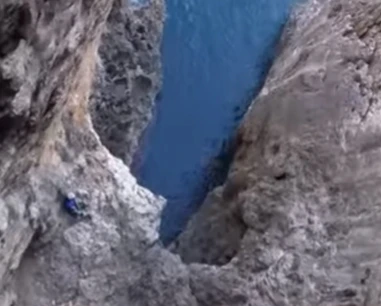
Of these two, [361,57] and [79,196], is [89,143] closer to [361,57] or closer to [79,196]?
[79,196]

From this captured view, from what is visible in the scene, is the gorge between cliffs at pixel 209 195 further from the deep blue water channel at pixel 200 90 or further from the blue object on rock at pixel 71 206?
the deep blue water channel at pixel 200 90

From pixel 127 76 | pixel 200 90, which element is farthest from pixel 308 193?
pixel 200 90

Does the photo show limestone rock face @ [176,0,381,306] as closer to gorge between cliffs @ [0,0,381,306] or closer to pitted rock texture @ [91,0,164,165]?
gorge between cliffs @ [0,0,381,306]

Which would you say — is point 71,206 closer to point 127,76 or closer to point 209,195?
point 209,195

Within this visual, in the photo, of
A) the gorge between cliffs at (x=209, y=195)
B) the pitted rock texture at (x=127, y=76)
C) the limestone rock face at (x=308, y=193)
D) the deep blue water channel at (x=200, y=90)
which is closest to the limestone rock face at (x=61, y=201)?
the gorge between cliffs at (x=209, y=195)

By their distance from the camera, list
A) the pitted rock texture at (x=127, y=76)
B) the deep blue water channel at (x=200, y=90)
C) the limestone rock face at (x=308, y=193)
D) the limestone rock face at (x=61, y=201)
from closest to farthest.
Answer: the limestone rock face at (x=61, y=201) < the limestone rock face at (x=308, y=193) < the pitted rock texture at (x=127, y=76) < the deep blue water channel at (x=200, y=90)

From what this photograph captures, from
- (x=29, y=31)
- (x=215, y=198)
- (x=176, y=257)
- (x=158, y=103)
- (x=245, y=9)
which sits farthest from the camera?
(x=245, y=9)

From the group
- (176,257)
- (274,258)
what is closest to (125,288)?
(176,257)
